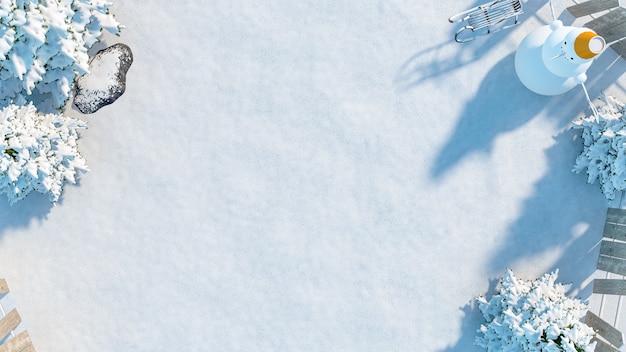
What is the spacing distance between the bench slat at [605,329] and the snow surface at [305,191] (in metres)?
0.41

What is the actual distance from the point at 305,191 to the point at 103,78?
286cm

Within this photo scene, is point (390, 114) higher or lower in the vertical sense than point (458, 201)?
higher

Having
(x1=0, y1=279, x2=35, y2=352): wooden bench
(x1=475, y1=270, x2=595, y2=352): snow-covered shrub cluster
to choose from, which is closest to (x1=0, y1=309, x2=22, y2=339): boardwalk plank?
(x1=0, y1=279, x2=35, y2=352): wooden bench

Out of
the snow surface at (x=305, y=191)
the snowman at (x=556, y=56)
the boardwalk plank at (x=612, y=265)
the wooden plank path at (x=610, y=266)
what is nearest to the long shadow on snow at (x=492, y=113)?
the snow surface at (x=305, y=191)

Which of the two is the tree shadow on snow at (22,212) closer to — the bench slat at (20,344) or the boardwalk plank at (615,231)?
the bench slat at (20,344)

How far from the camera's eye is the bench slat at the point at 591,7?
248 inches

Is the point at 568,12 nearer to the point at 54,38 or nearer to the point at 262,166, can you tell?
the point at 262,166

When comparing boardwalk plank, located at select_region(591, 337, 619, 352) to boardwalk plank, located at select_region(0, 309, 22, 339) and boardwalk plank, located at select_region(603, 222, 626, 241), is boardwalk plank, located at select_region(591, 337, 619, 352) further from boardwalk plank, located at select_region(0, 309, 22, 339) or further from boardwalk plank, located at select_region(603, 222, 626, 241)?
boardwalk plank, located at select_region(0, 309, 22, 339)

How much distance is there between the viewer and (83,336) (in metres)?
6.95

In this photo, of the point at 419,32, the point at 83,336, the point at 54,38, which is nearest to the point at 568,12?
the point at 419,32

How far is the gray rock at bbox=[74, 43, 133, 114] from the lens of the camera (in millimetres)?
6777

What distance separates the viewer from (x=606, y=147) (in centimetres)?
624

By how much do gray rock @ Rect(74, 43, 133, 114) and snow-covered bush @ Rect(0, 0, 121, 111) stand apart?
→ 29 cm

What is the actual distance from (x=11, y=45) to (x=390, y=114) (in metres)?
4.23
